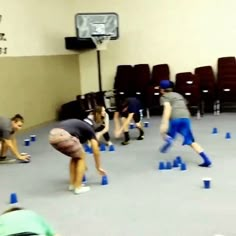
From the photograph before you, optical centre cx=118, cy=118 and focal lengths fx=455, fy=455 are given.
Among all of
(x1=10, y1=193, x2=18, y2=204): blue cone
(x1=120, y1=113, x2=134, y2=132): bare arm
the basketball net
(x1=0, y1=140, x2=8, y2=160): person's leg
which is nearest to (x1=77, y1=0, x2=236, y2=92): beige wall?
the basketball net

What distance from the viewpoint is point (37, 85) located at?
31.5 ft

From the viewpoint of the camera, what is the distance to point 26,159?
6.18m

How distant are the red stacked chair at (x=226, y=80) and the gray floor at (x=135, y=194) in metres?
3.02

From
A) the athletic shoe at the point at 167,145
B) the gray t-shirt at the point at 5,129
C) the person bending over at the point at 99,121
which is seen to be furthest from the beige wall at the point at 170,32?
the gray t-shirt at the point at 5,129

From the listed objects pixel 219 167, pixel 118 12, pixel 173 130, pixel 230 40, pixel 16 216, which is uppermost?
pixel 118 12

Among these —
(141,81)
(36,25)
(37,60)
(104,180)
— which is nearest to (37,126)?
(37,60)

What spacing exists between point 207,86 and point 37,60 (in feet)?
12.0

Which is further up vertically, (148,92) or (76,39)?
(76,39)

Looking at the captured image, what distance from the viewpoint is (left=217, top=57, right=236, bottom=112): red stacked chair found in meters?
9.55

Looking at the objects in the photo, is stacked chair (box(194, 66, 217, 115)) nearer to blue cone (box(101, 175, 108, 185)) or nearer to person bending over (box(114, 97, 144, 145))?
person bending over (box(114, 97, 144, 145))

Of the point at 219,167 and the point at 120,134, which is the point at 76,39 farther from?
the point at 219,167

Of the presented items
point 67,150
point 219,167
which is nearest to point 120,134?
point 219,167

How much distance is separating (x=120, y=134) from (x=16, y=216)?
6.07m

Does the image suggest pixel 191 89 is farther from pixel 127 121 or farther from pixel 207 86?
pixel 127 121
